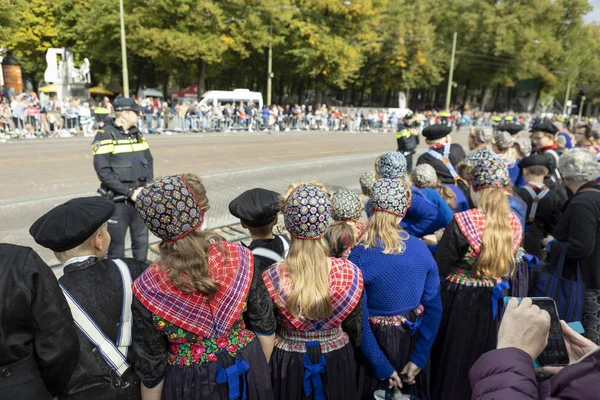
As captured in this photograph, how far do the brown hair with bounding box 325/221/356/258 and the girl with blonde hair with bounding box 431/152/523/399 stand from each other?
2.12ft

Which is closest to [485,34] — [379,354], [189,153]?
[189,153]

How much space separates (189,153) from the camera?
16172 mm

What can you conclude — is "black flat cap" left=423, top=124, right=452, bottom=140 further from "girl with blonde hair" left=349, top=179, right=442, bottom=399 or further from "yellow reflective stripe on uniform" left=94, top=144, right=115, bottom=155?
"yellow reflective stripe on uniform" left=94, top=144, right=115, bottom=155

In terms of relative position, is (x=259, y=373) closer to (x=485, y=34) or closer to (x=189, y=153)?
(x=189, y=153)

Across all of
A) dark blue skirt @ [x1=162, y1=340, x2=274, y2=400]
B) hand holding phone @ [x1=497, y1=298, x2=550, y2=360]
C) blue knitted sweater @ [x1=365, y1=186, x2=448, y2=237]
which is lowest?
dark blue skirt @ [x1=162, y1=340, x2=274, y2=400]

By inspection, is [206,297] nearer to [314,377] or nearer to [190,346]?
[190,346]

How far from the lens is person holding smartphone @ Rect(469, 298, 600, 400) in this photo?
1.17 metres

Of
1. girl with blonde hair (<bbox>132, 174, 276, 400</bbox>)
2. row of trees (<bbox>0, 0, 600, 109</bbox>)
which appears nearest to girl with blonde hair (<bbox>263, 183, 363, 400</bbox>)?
girl with blonde hair (<bbox>132, 174, 276, 400</bbox>)

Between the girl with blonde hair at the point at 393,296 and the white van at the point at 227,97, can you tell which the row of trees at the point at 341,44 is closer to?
the white van at the point at 227,97

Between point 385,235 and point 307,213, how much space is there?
27.0 inches

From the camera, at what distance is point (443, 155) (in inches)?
253

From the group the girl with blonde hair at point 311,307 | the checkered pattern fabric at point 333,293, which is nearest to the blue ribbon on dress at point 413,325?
the girl with blonde hair at point 311,307

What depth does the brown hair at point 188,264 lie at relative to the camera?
209cm

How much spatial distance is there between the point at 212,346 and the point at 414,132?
372 inches
